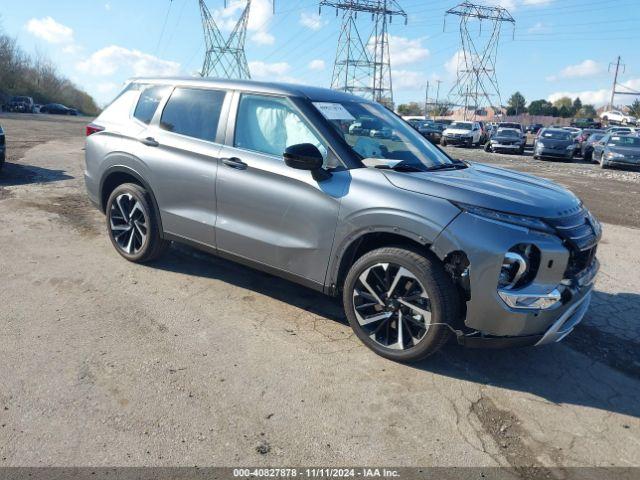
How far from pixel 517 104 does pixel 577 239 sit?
123260 millimetres

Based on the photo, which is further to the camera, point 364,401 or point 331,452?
point 364,401

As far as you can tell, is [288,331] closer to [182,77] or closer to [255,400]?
[255,400]

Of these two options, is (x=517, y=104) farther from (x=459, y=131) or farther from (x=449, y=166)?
(x=449, y=166)

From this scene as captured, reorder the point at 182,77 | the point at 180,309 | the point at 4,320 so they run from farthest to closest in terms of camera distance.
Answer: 1. the point at 182,77
2. the point at 180,309
3. the point at 4,320

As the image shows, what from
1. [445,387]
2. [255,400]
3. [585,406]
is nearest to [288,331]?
[255,400]

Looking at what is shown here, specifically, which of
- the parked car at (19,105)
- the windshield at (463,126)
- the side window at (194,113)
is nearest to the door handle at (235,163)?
the side window at (194,113)

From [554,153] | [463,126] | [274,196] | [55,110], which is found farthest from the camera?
[55,110]

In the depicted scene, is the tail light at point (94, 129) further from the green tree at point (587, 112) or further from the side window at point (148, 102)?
the green tree at point (587, 112)

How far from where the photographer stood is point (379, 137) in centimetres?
429

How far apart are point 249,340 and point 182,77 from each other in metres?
2.81

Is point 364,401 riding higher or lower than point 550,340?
lower

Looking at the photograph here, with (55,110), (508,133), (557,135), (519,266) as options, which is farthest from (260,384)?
(55,110)

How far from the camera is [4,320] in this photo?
393 cm

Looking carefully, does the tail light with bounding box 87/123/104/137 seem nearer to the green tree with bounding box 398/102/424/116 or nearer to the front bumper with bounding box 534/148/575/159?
the front bumper with bounding box 534/148/575/159
